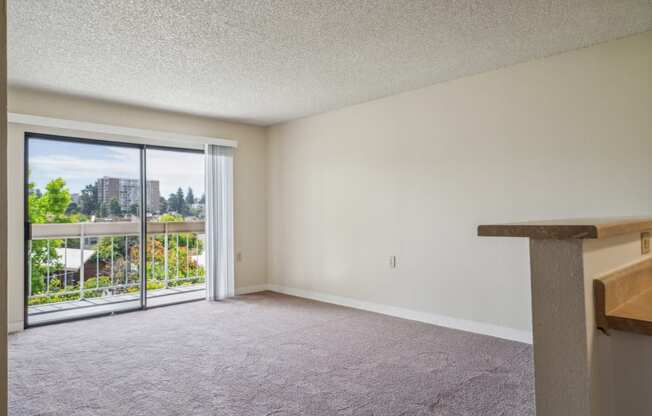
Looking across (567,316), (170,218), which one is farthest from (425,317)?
(170,218)

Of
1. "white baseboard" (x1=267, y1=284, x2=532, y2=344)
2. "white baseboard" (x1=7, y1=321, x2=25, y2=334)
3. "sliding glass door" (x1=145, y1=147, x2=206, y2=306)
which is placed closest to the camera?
"white baseboard" (x1=267, y1=284, x2=532, y2=344)

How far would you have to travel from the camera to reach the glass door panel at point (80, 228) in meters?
4.18

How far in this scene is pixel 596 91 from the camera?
10.0 feet

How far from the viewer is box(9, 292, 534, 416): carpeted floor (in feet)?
7.76

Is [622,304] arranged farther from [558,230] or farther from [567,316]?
[558,230]

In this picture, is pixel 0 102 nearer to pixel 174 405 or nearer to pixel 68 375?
pixel 174 405

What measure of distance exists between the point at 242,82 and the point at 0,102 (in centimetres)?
314

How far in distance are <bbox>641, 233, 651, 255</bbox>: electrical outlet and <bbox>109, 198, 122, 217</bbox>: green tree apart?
4.74m

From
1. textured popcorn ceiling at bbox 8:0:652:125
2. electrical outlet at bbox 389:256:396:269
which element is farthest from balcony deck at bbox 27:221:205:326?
electrical outlet at bbox 389:256:396:269

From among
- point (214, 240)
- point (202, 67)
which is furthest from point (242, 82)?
point (214, 240)

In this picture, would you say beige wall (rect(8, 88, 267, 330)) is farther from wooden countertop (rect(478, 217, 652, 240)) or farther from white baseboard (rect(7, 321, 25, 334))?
wooden countertop (rect(478, 217, 652, 240))

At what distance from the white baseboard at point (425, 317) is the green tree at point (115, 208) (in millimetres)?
2299

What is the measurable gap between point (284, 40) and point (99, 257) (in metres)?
3.39

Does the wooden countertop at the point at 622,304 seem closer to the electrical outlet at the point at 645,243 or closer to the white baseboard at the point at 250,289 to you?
the electrical outlet at the point at 645,243
